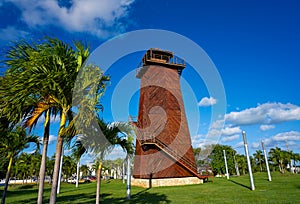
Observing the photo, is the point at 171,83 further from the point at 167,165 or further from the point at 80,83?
the point at 80,83

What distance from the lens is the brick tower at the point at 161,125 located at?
898 inches

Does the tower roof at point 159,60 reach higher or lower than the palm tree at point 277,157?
higher

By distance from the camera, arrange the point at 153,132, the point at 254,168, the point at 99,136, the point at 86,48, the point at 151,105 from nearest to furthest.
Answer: the point at 86,48 → the point at 99,136 → the point at 153,132 → the point at 151,105 → the point at 254,168

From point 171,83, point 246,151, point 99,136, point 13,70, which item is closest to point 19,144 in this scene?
point 99,136

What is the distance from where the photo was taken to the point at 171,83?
28.2 meters

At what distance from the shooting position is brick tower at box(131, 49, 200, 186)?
2281 cm

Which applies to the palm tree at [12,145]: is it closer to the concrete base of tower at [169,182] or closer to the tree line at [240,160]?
the concrete base of tower at [169,182]

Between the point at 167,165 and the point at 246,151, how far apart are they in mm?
8829

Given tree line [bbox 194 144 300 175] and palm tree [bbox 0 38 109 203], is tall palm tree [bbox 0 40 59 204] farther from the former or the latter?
tree line [bbox 194 144 300 175]

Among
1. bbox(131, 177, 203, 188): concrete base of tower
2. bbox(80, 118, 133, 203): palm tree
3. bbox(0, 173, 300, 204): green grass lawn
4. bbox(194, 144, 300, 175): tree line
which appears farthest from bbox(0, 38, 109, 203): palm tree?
bbox(194, 144, 300, 175): tree line

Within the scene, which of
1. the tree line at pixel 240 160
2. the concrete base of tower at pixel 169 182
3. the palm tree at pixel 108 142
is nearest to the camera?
the palm tree at pixel 108 142

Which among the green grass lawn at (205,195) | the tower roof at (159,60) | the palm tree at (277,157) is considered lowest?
the green grass lawn at (205,195)

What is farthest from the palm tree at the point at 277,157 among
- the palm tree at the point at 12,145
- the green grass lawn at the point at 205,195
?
the palm tree at the point at 12,145

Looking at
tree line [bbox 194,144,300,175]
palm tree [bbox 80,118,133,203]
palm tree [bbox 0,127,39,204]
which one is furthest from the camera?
tree line [bbox 194,144,300,175]
